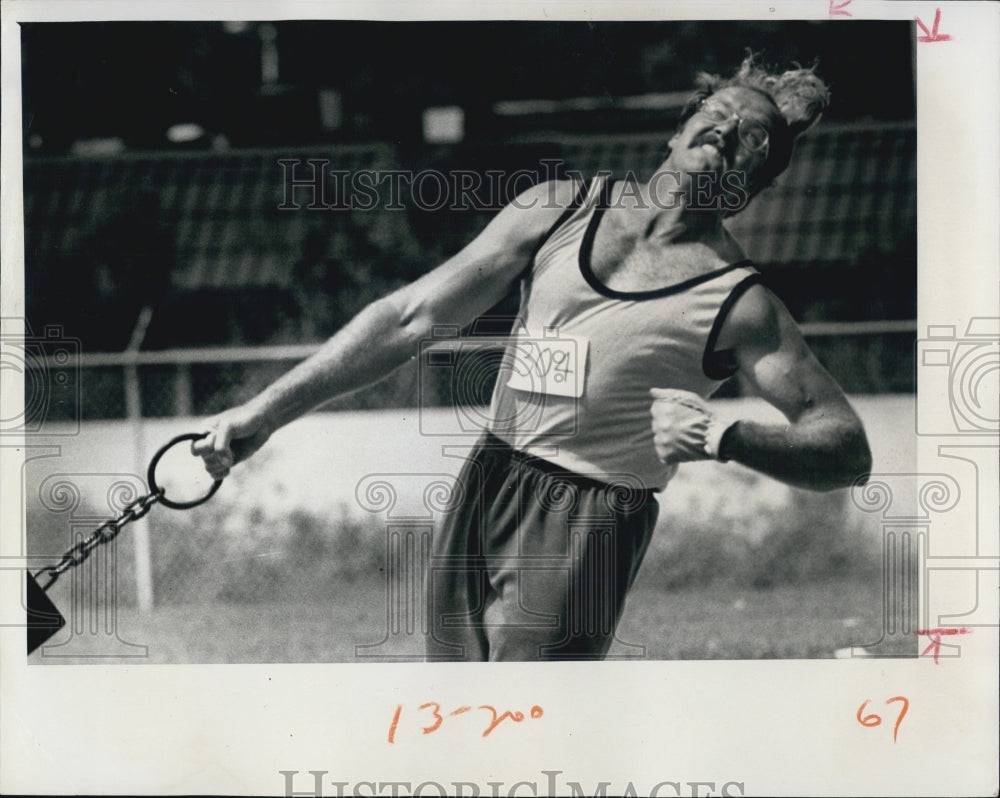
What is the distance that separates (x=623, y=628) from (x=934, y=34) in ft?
5.87

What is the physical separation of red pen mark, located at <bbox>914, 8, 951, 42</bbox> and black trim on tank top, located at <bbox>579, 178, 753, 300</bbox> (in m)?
0.82

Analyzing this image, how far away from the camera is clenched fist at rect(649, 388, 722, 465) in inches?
132

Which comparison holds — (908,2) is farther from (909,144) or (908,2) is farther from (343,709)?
(343,709)

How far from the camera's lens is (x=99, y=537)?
3439 mm

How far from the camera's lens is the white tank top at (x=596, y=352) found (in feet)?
11.0

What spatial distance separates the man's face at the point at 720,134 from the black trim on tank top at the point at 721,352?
319mm

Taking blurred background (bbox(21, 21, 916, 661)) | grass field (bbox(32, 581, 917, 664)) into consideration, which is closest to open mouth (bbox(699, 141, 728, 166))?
blurred background (bbox(21, 21, 916, 661))

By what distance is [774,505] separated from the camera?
3424 millimetres

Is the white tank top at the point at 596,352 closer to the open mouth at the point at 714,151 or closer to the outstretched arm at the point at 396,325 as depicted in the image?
the outstretched arm at the point at 396,325

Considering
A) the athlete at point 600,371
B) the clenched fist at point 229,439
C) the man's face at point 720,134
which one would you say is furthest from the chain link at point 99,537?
the man's face at point 720,134

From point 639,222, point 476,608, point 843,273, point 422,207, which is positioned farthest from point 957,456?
point 422,207

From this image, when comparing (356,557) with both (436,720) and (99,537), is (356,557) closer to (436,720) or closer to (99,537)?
(436,720)

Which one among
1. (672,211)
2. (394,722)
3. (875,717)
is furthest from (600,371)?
(875,717)

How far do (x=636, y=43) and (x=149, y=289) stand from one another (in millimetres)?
1449
